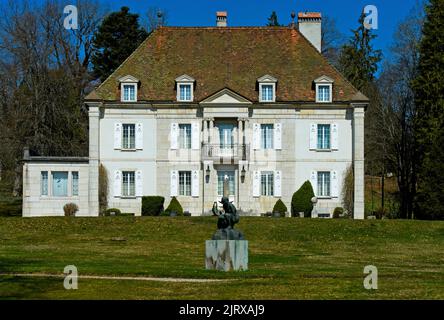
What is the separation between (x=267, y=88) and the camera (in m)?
45.6

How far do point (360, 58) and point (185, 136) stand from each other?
86.9 feet

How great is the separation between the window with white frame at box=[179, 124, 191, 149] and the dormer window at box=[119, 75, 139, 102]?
9.49ft

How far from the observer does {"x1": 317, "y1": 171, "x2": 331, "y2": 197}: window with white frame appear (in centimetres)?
4528

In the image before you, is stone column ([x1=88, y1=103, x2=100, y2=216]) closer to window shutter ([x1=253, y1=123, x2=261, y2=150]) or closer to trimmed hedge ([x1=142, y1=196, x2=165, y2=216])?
trimmed hedge ([x1=142, y1=196, x2=165, y2=216])

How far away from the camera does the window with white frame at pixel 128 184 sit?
4534cm

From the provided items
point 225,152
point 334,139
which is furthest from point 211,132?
point 334,139

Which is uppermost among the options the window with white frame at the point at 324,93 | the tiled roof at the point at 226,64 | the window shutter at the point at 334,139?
the tiled roof at the point at 226,64

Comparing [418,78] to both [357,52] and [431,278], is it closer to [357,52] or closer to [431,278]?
[357,52]

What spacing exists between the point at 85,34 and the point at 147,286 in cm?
4826

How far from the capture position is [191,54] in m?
47.9

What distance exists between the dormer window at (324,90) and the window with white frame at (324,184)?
151 inches

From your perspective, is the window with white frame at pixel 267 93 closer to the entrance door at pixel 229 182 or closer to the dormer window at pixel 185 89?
the dormer window at pixel 185 89

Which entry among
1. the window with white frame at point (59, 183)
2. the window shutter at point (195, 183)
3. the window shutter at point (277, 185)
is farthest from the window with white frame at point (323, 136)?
the window with white frame at point (59, 183)

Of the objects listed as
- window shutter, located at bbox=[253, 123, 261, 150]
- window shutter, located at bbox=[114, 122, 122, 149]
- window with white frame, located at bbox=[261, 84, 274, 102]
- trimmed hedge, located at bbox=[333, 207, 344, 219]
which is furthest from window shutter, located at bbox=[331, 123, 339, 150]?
window shutter, located at bbox=[114, 122, 122, 149]
